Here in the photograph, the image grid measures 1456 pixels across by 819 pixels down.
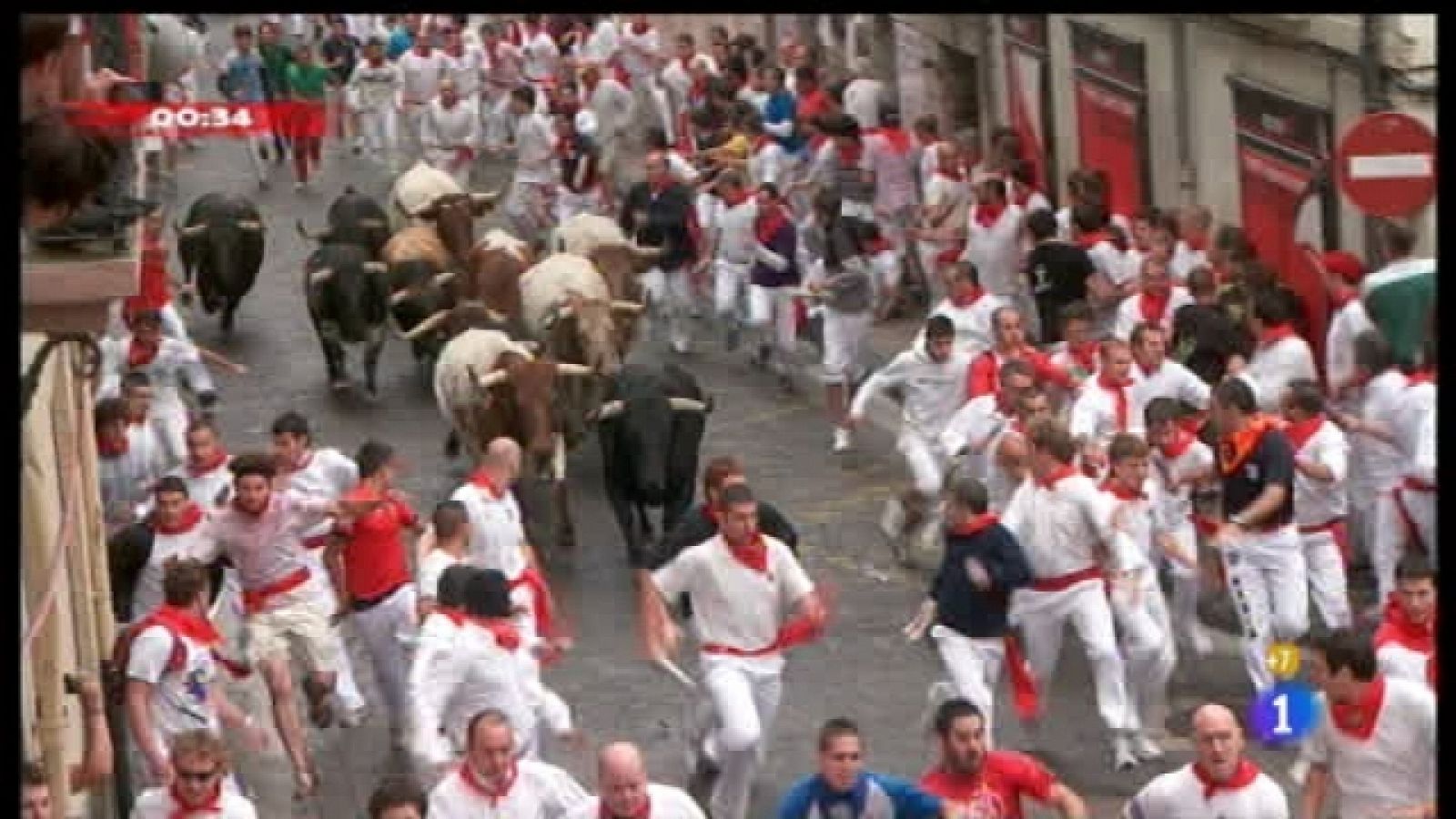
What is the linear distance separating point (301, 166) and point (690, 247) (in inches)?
381

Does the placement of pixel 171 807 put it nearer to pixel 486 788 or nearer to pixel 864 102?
pixel 486 788

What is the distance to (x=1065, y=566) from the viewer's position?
1516 cm

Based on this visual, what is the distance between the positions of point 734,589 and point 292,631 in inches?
81.1

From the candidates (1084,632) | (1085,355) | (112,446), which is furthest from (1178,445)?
(112,446)

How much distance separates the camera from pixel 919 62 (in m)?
31.7

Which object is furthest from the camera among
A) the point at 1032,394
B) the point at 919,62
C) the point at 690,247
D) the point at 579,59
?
the point at 579,59

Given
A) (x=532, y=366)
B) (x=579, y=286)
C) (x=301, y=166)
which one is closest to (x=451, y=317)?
(x=579, y=286)

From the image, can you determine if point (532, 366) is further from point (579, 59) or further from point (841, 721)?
point (579, 59)

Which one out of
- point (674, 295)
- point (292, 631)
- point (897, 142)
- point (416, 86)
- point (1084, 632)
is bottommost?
point (416, 86)

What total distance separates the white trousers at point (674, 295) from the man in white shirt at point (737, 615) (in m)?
10.2

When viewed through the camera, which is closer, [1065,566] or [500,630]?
[500,630]

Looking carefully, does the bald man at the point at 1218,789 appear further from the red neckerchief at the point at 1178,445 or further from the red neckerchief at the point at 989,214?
the red neckerchief at the point at 989,214

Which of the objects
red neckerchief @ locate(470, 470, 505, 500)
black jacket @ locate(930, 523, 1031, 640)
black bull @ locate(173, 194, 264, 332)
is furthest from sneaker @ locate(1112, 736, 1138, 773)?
black bull @ locate(173, 194, 264, 332)

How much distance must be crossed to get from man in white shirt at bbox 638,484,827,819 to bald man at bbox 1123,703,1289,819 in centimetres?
231
